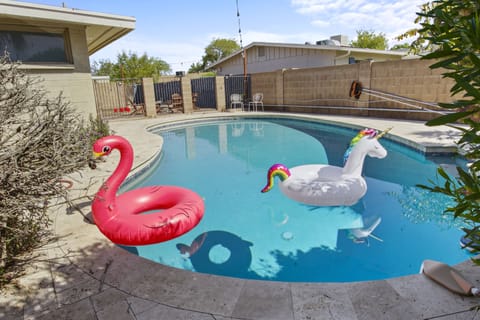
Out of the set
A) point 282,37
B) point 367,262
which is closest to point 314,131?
point 367,262

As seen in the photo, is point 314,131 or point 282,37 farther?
point 282,37

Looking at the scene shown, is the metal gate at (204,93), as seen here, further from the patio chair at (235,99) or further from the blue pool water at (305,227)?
the blue pool water at (305,227)

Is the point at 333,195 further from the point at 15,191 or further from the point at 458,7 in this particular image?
the point at 15,191

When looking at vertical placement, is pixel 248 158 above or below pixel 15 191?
below

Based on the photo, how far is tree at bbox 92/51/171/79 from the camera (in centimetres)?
2595

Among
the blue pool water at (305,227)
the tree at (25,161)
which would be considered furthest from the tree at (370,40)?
the tree at (25,161)

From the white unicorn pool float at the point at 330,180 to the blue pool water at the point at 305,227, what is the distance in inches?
15.9

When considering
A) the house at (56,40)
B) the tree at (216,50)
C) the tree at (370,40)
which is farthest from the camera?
the tree at (216,50)

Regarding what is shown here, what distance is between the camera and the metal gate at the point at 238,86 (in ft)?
56.2

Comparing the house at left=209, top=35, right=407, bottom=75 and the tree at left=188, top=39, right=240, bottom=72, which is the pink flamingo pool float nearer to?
the house at left=209, top=35, right=407, bottom=75

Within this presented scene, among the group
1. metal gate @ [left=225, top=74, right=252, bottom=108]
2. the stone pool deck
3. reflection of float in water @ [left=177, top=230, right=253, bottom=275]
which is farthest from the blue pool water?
metal gate @ [left=225, top=74, right=252, bottom=108]

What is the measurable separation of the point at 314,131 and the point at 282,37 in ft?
83.4

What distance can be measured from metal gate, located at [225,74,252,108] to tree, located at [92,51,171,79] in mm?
11241

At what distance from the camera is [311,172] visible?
4.66m
